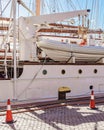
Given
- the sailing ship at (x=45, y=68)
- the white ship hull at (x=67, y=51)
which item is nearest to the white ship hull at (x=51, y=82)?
the sailing ship at (x=45, y=68)

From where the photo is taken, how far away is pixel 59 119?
8.30 m

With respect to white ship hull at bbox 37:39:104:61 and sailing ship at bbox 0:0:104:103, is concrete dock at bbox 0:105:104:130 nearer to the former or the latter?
sailing ship at bbox 0:0:104:103

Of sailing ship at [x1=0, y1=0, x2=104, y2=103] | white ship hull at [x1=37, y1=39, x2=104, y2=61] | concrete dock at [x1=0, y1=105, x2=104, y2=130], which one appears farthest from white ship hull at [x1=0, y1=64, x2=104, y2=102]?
concrete dock at [x1=0, y1=105, x2=104, y2=130]

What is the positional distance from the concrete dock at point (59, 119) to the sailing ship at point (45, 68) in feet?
5.72

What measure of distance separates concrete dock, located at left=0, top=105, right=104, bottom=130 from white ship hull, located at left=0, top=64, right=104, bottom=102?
1.66 meters

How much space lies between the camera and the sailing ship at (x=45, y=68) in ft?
35.5

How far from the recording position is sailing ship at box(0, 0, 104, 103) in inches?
426

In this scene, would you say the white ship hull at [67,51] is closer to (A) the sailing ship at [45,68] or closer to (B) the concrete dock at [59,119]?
(A) the sailing ship at [45,68]

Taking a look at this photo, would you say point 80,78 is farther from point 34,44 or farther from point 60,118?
point 60,118

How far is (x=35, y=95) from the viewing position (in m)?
11.2

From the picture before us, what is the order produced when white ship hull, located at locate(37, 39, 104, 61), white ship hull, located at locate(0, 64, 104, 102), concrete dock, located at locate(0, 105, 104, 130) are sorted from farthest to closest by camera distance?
white ship hull, located at locate(37, 39, 104, 61) → white ship hull, located at locate(0, 64, 104, 102) → concrete dock, located at locate(0, 105, 104, 130)

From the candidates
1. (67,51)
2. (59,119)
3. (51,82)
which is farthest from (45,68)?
(59,119)

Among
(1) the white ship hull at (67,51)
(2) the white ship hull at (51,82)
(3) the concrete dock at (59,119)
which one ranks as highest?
(1) the white ship hull at (67,51)

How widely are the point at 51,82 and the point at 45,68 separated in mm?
710
